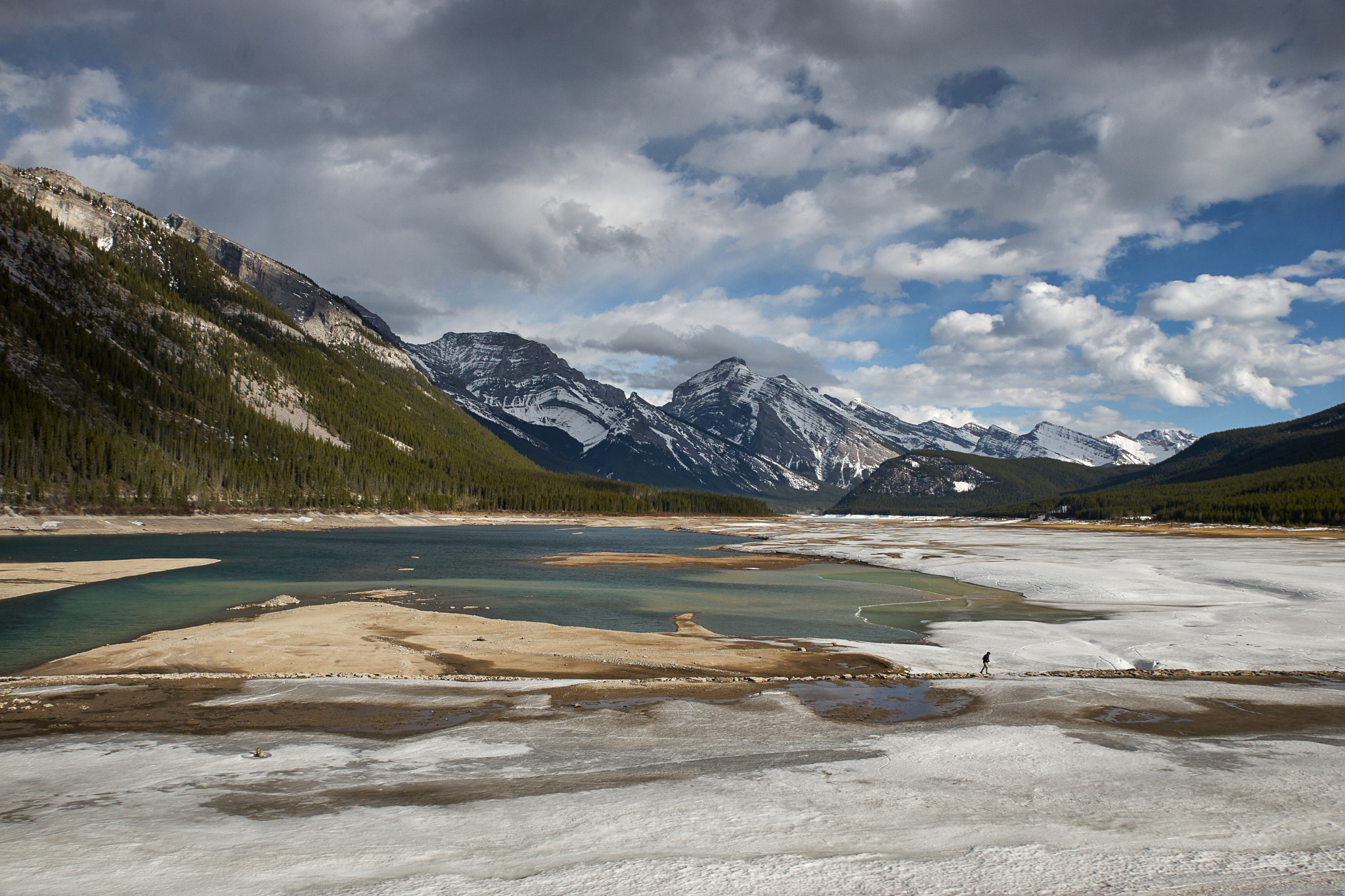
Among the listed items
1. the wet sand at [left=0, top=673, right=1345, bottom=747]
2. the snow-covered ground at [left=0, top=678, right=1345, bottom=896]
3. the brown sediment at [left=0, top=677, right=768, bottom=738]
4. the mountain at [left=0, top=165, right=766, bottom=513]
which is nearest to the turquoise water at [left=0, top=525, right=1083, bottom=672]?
the brown sediment at [left=0, top=677, right=768, bottom=738]

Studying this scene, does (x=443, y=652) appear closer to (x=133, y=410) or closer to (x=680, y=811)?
(x=680, y=811)

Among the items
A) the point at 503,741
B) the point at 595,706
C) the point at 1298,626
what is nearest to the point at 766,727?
the point at 595,706

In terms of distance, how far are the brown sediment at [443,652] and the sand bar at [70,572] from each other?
19.8m

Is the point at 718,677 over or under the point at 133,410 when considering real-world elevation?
under

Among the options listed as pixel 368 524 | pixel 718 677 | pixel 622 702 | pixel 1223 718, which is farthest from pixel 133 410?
pixel 1223 718

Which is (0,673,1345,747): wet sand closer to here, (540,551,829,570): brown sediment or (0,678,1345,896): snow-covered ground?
(0,678,1345,896): snow-covered ground

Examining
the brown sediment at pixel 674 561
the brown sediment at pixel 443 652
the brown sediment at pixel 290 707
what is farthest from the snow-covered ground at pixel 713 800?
the brown sediment at pixel 674 561

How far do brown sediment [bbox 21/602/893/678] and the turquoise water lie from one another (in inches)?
112

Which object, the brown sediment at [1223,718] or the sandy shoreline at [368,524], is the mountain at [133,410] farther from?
the brown sediment at [1223,718]

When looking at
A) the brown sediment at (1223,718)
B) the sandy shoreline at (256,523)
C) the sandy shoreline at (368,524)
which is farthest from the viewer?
the sandy shoreline at (368,524)

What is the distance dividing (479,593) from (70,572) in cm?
2974

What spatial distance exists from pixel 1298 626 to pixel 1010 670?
1895 centimetres

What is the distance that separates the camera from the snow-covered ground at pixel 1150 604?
1087 inches

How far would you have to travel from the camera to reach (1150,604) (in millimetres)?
42688
